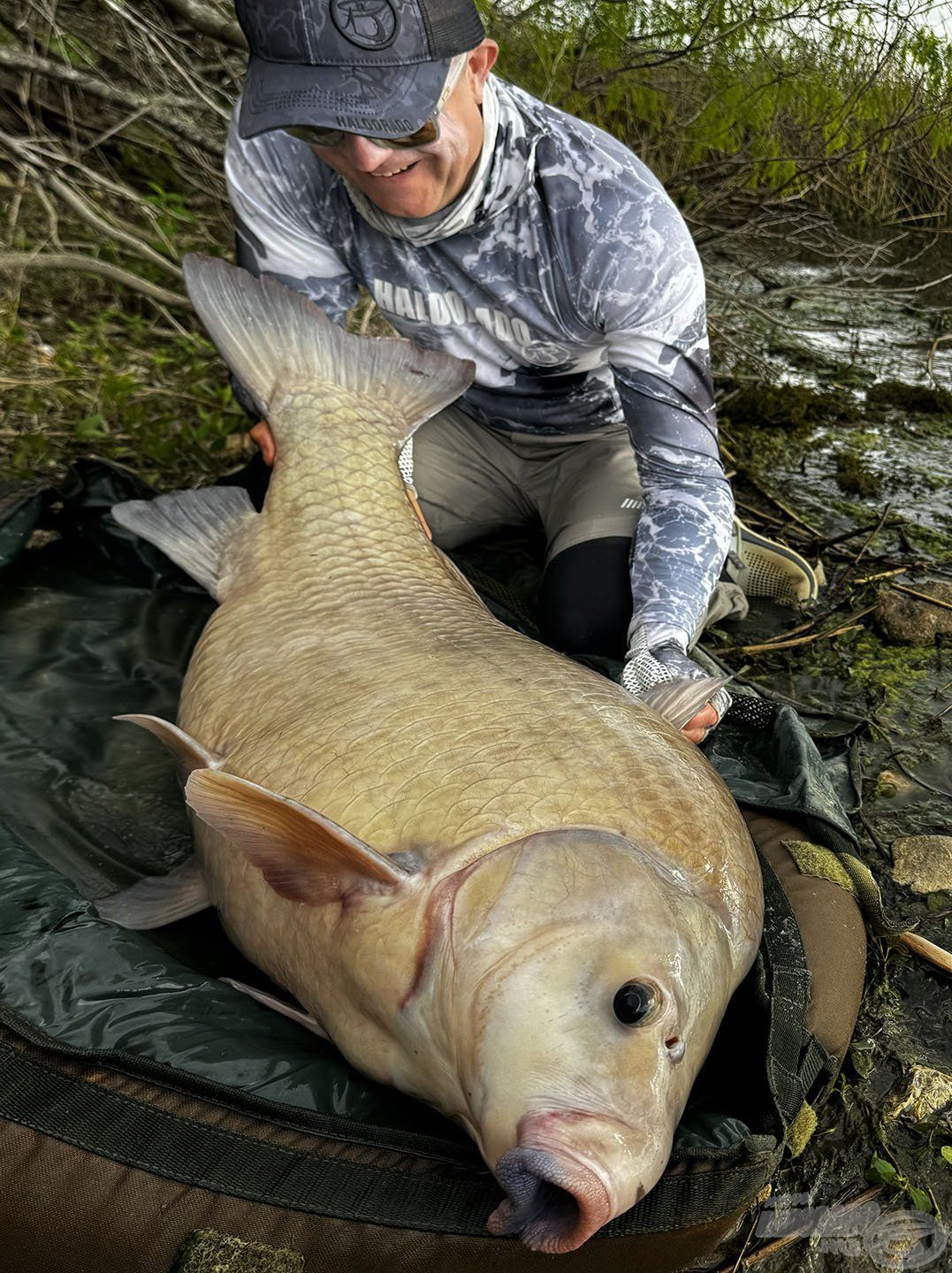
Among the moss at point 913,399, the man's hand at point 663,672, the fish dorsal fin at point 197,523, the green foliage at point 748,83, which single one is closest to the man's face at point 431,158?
the fish dorsal fin at point 197,523

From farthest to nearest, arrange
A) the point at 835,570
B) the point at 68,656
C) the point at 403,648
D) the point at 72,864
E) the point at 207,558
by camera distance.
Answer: the point at 835,570 < the point at 68,656 < the point at 207,558 < the point at 72,864 < the point at 403,648

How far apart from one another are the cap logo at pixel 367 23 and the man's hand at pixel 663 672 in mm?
1136

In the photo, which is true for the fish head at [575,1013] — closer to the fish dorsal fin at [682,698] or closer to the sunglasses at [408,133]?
the fish dorsal fin at [682,698]

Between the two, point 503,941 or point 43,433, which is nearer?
point 503,941

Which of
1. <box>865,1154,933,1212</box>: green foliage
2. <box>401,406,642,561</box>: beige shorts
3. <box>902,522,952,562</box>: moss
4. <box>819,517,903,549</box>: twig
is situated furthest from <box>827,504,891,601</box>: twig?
<box>865,1154,933,1212</box>: green foliage

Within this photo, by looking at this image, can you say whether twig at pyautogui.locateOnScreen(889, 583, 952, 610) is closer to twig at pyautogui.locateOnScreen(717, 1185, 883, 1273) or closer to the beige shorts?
the beige shorts

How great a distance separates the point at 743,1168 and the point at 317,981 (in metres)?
0.55

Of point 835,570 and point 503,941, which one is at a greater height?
point 503,941

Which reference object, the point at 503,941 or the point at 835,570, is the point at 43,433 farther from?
the point at 503,941

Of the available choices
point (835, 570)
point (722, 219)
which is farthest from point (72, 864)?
point (722, 219)

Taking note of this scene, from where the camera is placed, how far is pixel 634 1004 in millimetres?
1086

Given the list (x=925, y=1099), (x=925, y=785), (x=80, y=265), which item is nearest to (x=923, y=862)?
(x=925, y=785)

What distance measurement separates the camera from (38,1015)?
55.0 inches

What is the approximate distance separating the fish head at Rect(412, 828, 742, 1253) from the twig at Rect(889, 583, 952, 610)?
1790 mm
